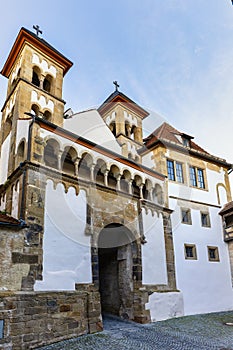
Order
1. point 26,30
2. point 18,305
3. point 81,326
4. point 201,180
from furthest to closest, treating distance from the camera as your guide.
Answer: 1. point 201,180
2. point 26,30
3. point 81,326
4. point 18,305

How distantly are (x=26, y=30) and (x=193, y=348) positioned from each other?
13.2 meters

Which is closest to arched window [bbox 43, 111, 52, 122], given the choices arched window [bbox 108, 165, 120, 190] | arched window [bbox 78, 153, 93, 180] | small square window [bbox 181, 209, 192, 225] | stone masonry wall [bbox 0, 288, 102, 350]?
arched window [bbox 78, 153, 93, 180]

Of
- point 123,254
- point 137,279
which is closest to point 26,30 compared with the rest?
point 123,254

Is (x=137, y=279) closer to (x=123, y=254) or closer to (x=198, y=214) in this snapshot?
(x=123, y=254)

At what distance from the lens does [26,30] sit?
1255cm

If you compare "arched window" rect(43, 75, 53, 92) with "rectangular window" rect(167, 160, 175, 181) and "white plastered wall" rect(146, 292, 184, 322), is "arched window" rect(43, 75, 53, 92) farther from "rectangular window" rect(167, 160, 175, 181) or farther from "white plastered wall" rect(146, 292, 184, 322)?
"white plastered wall" rect(146, 292, 184, 322)

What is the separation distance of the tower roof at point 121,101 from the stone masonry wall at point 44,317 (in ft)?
38.0

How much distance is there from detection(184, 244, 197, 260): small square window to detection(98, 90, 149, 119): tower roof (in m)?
8.44

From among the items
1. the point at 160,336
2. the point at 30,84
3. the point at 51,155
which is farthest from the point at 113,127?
the point at 160,336

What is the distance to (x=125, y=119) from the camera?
56.6ft

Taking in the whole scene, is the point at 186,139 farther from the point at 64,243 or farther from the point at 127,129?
A: the point at 64,243

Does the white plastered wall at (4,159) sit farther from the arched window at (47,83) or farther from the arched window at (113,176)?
the arched window at (113,176)

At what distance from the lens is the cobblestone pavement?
7562mm

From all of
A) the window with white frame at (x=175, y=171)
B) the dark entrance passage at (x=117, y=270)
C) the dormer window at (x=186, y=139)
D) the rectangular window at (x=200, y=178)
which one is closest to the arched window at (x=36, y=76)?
the dark entrance passage at (x=117, y=270)
